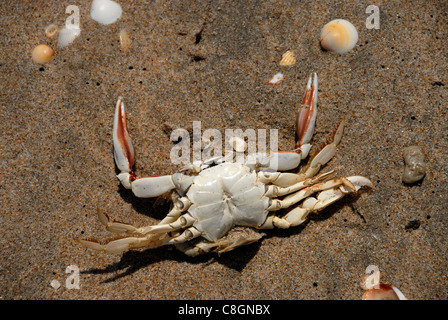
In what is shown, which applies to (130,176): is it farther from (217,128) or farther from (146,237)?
(217,128)

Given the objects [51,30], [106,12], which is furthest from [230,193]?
[51,30]

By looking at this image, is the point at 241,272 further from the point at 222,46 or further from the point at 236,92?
the point at 222,46

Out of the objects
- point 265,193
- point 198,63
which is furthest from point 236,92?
point 265,193

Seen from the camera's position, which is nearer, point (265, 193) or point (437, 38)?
point (265, 193)

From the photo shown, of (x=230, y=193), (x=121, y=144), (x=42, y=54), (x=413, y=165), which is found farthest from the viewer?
(x=42, y=54)

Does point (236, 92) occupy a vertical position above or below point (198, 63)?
below

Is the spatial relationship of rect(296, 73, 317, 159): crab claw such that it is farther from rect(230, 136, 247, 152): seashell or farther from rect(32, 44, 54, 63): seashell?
rect(32, 44, 54, 63): seashell

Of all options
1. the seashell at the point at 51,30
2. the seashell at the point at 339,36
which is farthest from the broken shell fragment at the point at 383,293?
the seashell at the point at 51,30
